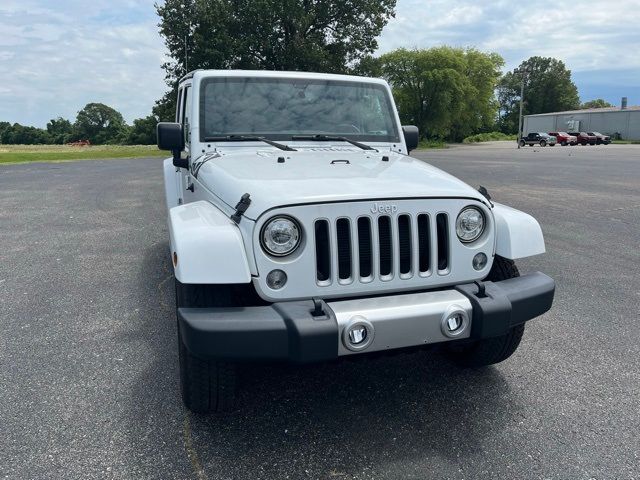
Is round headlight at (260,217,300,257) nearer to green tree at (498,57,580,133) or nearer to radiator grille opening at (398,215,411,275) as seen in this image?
radiator grille opening at (398,215,411,275)

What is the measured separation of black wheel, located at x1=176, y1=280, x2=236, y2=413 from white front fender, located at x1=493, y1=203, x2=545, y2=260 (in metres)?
1.54

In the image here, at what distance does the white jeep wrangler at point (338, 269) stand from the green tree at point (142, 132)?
57.9 metres

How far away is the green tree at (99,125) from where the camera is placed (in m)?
75.2

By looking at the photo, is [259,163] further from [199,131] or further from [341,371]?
[341,371]

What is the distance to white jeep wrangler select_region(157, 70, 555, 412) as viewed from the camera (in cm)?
237

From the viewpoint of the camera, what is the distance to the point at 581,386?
10.7 feet

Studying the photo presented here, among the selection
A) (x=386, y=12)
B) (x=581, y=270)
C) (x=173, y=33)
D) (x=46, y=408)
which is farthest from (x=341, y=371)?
(x=386, y=12)

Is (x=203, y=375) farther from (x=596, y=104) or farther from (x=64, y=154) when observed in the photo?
(x=596, y=104)

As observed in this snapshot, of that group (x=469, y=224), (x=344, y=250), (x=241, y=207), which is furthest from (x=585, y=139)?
(x=241, y=207)

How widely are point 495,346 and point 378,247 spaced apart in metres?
1.16

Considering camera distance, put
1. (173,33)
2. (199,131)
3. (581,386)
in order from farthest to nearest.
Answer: (173,33) < (199,131) < (581,386)

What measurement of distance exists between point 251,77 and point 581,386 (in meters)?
3.23

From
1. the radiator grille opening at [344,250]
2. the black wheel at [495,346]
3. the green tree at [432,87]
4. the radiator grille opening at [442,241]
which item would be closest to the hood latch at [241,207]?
the radiator grille opening at [344,250]

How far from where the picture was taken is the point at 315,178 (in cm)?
291
